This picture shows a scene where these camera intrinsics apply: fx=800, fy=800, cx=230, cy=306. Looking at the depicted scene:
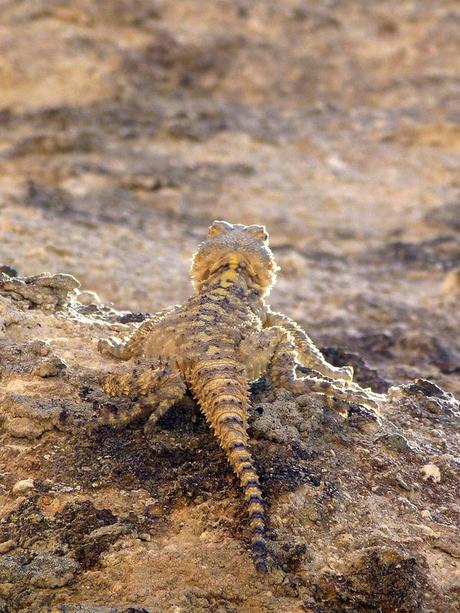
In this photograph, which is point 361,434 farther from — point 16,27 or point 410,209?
point 16,27

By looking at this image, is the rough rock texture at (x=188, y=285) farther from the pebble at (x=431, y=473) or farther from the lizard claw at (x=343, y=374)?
the lizard claw at (x=343, y=374)

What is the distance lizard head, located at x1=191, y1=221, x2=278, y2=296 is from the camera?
5371mm

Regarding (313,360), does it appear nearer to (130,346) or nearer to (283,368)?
(283,368)

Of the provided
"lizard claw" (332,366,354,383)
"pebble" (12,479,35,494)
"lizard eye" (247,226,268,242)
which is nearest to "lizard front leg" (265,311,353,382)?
"lizard claw" (332,366,354,383)

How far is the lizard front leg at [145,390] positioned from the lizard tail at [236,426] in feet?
0.51

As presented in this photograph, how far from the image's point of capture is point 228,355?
4457mm

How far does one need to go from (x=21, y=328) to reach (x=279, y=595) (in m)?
2.44

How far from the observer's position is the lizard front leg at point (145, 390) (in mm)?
4211

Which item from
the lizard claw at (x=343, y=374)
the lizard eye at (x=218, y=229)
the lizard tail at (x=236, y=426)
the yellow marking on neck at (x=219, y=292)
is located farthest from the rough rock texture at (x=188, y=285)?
the lizard eye at (x=218, y=229)

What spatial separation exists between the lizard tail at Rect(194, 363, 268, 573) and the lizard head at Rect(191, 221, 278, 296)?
3.82 ft

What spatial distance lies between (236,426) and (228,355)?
62 centimetres

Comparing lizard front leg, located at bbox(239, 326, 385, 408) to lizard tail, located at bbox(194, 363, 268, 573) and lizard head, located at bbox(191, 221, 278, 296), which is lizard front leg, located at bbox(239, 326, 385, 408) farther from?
lizard head, located at bbox(191, 221, 278, 296)

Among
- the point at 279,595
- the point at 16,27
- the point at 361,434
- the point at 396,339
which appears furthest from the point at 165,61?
the point at 279,595

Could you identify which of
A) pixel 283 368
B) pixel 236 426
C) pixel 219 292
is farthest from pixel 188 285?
pixel 236 426
